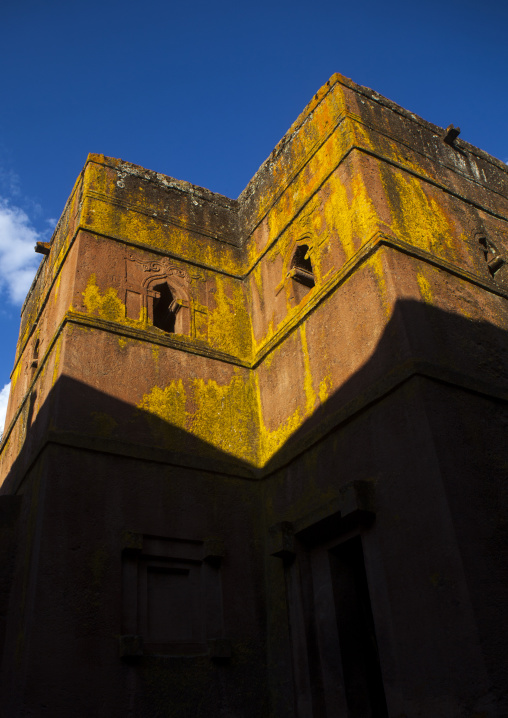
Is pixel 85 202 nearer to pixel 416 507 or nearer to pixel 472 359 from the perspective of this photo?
pixel 472 359

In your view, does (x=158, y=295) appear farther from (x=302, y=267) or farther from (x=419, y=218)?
(x=419, y=218)

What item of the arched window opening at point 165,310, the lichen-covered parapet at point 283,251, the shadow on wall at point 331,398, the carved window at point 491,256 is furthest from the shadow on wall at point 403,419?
the arched window opening at point 165,310

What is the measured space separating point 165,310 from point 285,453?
2.95 metres

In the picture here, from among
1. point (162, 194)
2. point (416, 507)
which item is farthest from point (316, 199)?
point (416, 507)

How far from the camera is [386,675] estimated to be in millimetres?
5195

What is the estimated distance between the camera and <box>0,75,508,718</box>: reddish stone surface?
5.29 meters

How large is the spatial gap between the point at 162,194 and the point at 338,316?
4.03m

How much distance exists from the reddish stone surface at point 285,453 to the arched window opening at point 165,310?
0.32 ft

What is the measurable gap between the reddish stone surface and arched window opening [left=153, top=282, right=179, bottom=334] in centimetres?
10

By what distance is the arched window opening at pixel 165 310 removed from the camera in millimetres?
8866

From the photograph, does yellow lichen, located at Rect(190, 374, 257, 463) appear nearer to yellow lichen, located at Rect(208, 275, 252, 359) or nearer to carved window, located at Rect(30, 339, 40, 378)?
yellow lichen, located at Rect(208, 275, 252, 359)

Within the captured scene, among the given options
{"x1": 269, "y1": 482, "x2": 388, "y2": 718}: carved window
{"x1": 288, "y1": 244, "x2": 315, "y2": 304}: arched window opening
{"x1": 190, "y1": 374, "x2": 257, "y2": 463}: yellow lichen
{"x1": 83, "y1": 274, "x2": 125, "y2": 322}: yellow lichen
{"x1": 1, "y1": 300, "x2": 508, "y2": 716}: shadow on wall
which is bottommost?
{"x1": 269, "y1": 482, "x2": 388, "y2": 718}: carved window

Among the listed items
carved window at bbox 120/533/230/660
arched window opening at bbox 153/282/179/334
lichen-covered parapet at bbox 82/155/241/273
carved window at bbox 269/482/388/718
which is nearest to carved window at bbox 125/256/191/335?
arched window opening at bbox 153/282/179/334

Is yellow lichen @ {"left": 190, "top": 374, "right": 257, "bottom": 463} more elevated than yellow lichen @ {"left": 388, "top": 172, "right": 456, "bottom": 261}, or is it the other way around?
yellow lichen @ {"left": 388, "top": 172, "right": 456, "bottom": 261}
